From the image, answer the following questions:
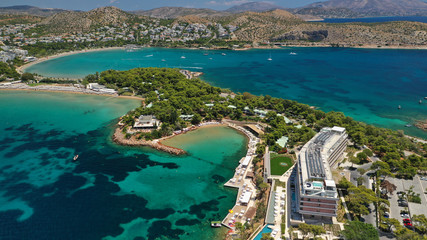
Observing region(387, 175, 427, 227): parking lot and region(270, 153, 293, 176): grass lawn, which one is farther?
region(270, 153, 293, 176): grass lawn

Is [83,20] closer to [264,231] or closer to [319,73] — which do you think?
[319,73]

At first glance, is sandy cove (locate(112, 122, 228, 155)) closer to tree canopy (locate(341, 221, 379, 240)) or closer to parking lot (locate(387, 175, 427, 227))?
tree canopy (locate(341, 221, 379, 240))

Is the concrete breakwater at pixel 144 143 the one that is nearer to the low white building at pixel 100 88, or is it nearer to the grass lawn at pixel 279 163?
the grass lawn at pixel 279 163

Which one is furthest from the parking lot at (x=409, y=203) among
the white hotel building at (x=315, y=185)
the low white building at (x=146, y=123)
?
the low white building at (x=146, y=123)

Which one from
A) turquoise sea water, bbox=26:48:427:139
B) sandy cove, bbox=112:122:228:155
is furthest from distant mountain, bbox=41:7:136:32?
sandy cove, bbox=112:122:228:155

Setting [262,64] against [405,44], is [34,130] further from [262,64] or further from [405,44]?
[405,44]
